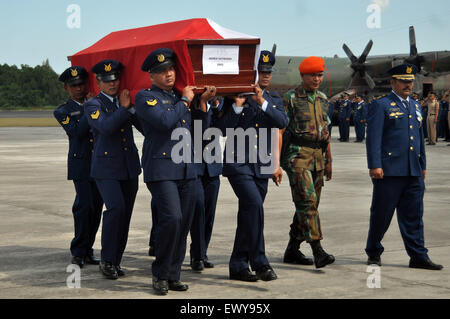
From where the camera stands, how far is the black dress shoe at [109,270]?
6281 millimetres

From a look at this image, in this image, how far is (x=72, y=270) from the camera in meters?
6.64

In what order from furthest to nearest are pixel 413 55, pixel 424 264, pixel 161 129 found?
pixel 413 55
pixel 424 264
pixel 161 129

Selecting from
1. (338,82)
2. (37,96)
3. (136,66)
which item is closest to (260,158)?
(136,66)

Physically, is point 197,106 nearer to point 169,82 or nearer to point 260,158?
point 169,82

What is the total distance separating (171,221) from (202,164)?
112 cm

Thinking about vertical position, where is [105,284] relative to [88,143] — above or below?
below

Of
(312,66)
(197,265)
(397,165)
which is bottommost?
(197,265)

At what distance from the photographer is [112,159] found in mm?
6484

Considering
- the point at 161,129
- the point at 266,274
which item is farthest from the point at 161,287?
the point at 161,129

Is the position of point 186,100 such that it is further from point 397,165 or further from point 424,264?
point 424,264

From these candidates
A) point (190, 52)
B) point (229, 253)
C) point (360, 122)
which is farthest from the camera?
point (360, 122)

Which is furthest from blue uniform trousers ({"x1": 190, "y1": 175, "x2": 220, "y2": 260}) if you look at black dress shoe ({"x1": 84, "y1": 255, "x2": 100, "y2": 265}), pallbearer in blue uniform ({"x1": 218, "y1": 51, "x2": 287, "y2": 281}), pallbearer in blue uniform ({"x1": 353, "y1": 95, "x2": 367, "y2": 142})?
pallbearer in blue uniform ({"x1": 353, "y1": 95, "x2": 367, "y2": 142})

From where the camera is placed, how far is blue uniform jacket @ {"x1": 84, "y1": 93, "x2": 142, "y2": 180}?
6.45 m

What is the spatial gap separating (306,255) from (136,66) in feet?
8.73
